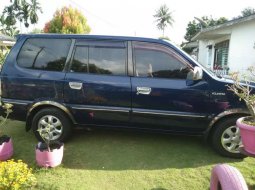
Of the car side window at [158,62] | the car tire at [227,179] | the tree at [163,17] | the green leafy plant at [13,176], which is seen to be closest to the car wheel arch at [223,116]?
A: the car side window at [158,62]

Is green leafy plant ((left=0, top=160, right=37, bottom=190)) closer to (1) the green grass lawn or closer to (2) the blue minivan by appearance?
(1) the green grass lawn

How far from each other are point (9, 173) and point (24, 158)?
159 centimetres

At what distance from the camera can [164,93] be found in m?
5.01

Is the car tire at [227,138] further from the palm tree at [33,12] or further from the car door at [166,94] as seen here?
the palm tree at [33,12]

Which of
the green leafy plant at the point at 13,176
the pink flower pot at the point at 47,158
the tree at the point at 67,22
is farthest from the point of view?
the tree at the point at 67,22

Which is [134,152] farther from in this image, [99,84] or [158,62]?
[158,62]

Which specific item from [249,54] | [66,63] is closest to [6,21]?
[249,54]

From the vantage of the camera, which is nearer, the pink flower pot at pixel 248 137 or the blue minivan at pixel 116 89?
the pink flower pot at pixel 248 137

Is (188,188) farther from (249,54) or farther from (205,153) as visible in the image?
(249,54)

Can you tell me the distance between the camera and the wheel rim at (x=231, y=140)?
4953 mm

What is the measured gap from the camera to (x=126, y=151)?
5.24m

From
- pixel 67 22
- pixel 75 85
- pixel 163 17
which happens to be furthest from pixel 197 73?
pixel 163 17

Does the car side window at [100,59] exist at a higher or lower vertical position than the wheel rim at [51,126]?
higher

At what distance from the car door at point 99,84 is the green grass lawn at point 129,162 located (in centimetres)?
53
